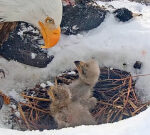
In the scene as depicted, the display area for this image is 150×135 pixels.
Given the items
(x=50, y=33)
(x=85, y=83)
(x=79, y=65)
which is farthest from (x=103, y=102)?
(x=50, y=33)

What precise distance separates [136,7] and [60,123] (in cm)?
198

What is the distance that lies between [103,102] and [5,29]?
112 centimetres

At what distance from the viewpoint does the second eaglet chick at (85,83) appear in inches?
161

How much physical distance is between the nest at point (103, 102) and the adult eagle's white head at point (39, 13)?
2.17ft

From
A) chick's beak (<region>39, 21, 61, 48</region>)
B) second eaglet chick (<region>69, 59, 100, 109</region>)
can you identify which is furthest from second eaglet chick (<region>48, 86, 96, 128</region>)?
chick's beak (<region>39, 21, 61, 48</region>)

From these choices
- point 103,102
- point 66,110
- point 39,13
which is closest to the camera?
point 39,13

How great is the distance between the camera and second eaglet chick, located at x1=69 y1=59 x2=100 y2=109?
4.09 m

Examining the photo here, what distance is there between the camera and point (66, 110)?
13.0 ft

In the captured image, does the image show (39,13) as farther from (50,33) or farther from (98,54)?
(98,54)

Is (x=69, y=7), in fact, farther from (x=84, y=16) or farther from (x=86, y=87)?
(x=86, y=87)

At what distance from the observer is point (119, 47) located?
4.45m

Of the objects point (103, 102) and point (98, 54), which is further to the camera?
point (98, 54)

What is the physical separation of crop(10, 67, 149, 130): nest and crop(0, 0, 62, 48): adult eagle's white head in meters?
0.66

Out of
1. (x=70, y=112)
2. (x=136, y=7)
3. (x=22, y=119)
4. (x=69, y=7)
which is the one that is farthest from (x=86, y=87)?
(x=136, y=7)
